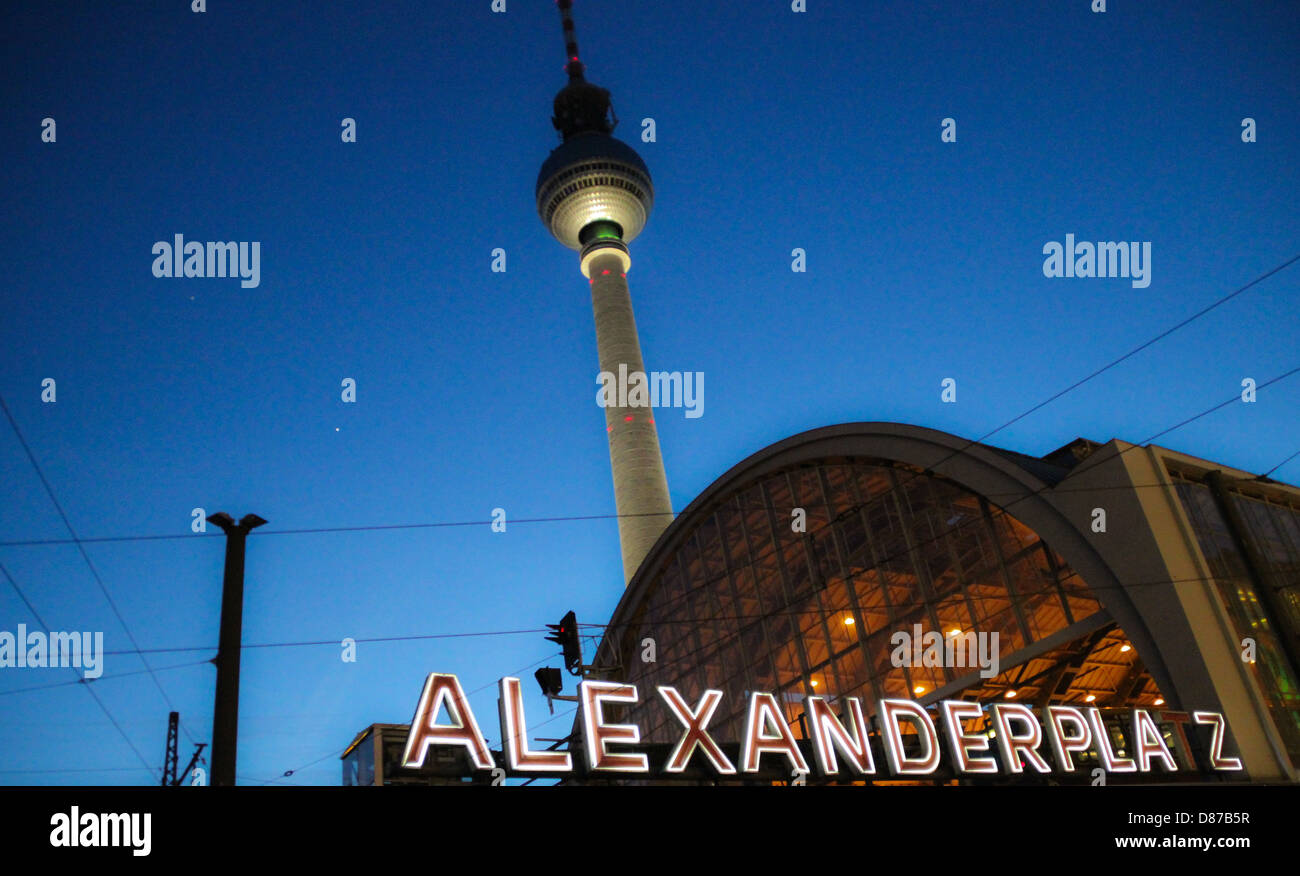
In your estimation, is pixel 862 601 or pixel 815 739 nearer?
pixel 815 739

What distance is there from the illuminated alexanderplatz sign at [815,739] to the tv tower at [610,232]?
148 ft

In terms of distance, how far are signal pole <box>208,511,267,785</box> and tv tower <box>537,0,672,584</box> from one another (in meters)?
51.6

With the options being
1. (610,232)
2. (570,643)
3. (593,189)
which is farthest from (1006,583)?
(593,189)

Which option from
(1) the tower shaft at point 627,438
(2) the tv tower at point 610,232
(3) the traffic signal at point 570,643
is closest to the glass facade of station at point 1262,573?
(3) the traffic signal at point 570,643

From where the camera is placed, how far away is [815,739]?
70.8 ft

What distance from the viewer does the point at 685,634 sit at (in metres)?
41.8

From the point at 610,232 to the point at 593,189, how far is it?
4447mm

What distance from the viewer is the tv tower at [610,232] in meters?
70.9

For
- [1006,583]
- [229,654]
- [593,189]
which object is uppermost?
[593,189]

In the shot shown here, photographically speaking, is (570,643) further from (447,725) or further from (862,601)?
(862,601)
